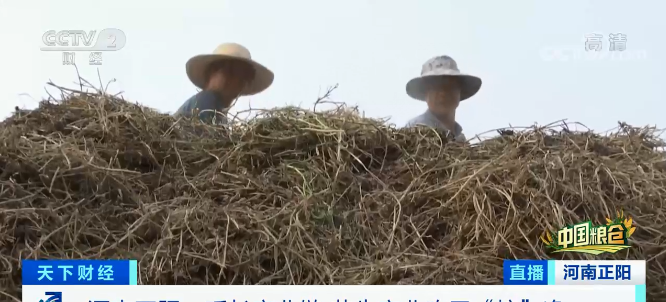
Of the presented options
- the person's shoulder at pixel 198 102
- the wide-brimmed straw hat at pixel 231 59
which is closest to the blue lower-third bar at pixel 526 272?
the wide-brimmed straw hat at pixel 231 59

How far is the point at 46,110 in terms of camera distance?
4.37 ft

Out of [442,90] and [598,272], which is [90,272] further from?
[598,272]

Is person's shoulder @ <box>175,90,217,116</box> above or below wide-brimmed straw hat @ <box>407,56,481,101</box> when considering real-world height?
below

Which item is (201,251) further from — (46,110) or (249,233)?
(46,110)

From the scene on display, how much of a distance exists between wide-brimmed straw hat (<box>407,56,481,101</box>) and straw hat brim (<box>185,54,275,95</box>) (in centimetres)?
35

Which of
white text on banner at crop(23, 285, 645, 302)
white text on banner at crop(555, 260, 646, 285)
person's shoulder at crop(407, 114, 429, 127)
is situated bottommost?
white text on banner at crop(23, 285, 645, 302)

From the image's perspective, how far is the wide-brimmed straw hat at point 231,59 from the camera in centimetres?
139

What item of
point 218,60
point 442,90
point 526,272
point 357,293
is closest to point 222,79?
point 218,60

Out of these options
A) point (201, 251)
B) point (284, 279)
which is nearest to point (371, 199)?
point (284, 279)

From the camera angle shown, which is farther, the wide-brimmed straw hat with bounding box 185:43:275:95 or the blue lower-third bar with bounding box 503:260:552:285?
the wide-brimmed straw hat with bounding box 185:43:275:95

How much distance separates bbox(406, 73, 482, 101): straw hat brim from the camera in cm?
137

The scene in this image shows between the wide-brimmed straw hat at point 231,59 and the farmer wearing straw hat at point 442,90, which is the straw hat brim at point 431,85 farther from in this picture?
the wide-brimmed straw hat at point 231,59

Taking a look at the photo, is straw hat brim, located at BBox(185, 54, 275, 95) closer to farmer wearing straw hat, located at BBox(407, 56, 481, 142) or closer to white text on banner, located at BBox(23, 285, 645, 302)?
farmer wearing straw hat, located at BBox(407, 56, 481, 142)

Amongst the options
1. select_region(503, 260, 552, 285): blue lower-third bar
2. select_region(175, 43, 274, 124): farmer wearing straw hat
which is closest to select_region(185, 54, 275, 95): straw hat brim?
select_region(175, 43, 274, 124): farmer wearing straw hat
